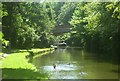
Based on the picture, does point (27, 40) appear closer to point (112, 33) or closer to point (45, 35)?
point (112, 33)

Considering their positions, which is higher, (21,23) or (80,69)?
(21,23)

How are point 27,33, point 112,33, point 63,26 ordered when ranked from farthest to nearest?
point 63,26
point 27,33
point 112,33

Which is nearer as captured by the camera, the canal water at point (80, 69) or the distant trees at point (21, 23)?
the canal water at point (80, 69)

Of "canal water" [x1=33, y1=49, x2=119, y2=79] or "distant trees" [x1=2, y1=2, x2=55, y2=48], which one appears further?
"distant trees" [x1=2, y1=2, x2=55, y2=48]

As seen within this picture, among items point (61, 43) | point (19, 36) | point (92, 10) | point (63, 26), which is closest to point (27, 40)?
point (19, 36)

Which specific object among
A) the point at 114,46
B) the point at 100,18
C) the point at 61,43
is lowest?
the point at 61,43

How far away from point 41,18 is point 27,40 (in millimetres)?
21061

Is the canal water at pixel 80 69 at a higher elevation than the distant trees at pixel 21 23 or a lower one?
lower

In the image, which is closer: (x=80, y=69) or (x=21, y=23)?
(x=80, y=69)

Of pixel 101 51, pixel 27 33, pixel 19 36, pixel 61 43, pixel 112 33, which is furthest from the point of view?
pixel 61 43

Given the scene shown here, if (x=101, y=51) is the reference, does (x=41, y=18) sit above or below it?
above

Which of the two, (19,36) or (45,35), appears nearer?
(19,36)

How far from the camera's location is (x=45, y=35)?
74.5 meters

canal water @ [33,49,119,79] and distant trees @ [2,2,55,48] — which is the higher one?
distant trees @ [2,2,55,48]
